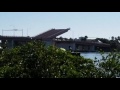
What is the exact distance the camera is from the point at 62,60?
4.01 metres
